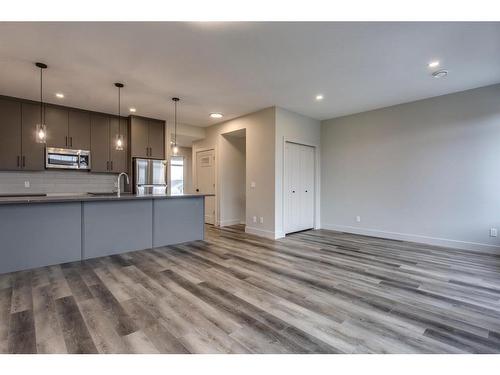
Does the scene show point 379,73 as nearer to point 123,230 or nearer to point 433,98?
point 433,98

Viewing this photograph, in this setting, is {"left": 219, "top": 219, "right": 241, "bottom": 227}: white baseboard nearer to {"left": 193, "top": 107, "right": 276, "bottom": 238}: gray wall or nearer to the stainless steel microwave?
{"left": 193, "top": 107, "right": 276, "bottom": 238}: gray wall

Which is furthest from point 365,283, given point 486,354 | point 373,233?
point 373,233

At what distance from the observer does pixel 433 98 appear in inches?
175

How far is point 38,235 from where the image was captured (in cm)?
327

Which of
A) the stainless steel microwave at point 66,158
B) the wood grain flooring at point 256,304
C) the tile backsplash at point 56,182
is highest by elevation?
the stainless steel microwave at point 66,158

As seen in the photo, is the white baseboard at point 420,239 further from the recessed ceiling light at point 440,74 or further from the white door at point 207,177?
the white door at point 207,177

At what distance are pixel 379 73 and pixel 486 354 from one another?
3334mm

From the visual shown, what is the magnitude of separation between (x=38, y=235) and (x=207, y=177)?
4038 millimetres

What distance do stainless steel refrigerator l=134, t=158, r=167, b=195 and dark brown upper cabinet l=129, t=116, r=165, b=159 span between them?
0.18 m

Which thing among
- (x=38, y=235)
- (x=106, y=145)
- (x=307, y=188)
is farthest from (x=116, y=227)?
(x=307, y=188)

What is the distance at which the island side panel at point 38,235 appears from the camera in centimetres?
308

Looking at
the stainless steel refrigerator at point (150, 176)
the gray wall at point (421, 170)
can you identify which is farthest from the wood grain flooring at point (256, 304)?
the stainless steel refrigerator at point (150, 176)

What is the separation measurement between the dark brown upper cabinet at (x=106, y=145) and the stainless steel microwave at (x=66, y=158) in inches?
5.9
